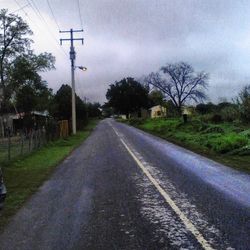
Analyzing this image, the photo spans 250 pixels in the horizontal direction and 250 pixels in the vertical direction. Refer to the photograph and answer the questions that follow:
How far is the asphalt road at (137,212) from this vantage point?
7.50 m

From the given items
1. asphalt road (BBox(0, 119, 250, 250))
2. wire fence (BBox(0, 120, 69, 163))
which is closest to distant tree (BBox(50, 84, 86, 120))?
wire fence (BBox(0, 120, 69, 163))

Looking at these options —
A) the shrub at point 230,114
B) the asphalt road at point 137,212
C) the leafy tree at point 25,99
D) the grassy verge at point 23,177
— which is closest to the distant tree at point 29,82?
the leafy tree at point 25,99

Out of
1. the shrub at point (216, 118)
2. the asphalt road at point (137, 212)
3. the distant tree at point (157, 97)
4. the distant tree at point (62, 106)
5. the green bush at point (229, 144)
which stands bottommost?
the asphalt road at point (137, 212)

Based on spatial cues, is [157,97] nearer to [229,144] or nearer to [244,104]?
[244,104]

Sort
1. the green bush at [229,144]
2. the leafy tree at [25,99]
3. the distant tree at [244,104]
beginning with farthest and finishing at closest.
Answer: the leafy tree at [25,99] → the distant tree at [244,104] → the green bush at [229,144]

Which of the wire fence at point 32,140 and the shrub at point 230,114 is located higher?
the shrub at point 230,114

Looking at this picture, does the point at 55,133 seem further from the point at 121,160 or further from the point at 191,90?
the point at 191,90

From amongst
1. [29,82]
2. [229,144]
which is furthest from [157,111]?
[229,144]

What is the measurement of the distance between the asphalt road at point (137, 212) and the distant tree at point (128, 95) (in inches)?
4615

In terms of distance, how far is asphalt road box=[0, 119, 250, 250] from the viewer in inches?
295

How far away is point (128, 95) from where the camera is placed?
5226 inches

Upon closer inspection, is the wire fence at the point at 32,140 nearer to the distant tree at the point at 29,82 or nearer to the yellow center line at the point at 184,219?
the yellow center line at the point at 184,219

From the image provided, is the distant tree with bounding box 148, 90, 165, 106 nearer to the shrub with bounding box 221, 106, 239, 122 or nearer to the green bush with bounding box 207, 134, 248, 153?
the shrub with bounding box 221, 106, 239, 122

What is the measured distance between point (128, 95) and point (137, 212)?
405 ft
